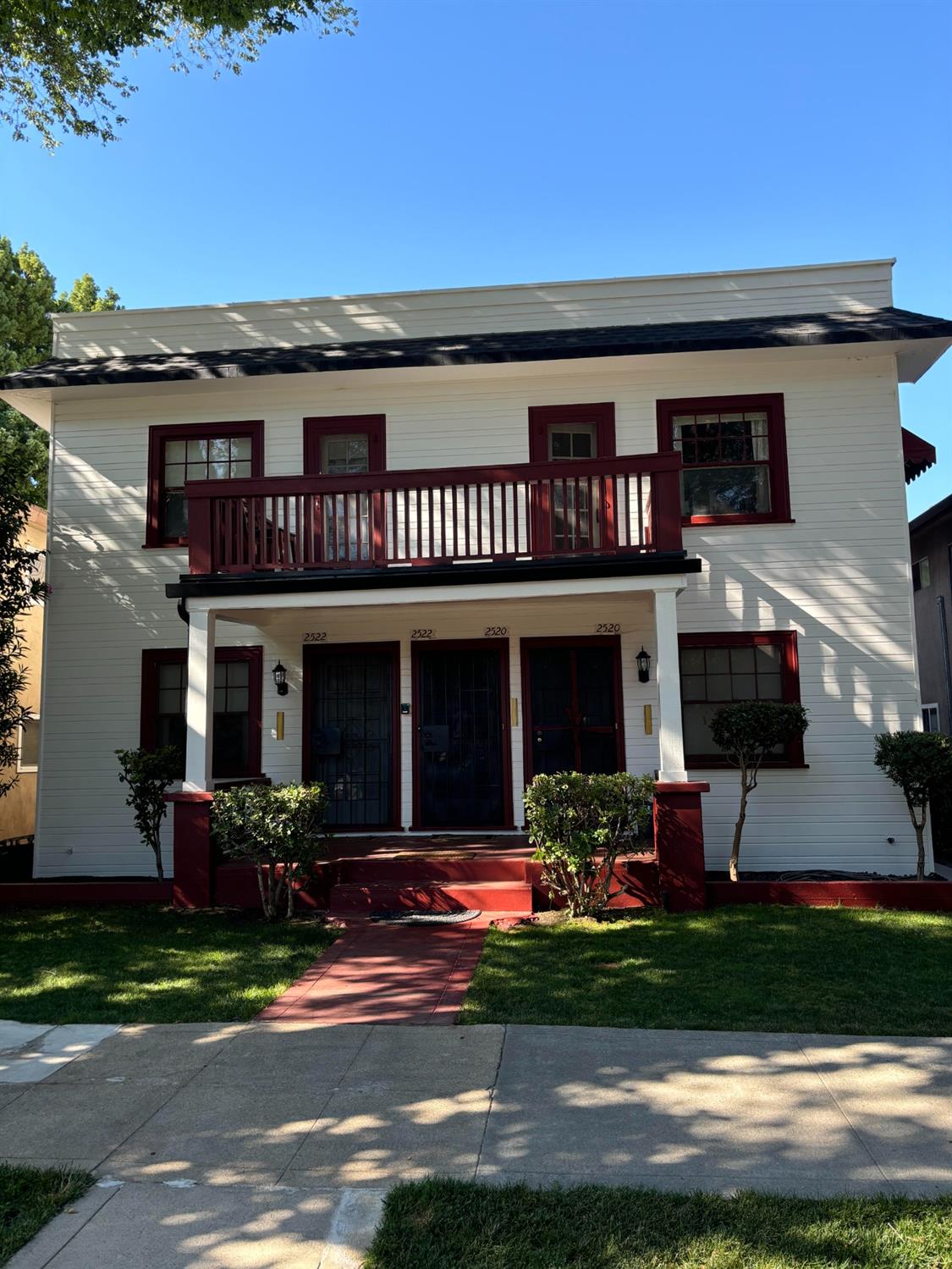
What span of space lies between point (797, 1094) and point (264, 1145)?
2.54 meters

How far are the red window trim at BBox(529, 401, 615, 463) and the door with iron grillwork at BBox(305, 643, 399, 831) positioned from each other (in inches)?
120

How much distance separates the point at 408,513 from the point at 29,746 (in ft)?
36.0

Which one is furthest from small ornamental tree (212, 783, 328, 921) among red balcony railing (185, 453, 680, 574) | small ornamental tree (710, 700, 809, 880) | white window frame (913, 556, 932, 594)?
white window frame (913, 556, 932, 594)

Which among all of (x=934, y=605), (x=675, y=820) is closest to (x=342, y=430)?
(x=675, y=820)

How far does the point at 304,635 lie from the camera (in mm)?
10906

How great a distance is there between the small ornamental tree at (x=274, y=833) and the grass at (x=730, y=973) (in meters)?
2.06

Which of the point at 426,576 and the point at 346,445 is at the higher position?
the point at 346,445

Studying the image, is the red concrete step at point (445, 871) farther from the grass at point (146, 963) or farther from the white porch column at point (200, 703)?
the white porch column at point (200, 703)

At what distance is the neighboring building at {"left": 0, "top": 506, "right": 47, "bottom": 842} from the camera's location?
14.9 meters

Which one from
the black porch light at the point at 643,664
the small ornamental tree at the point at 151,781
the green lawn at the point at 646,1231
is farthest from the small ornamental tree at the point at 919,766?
the small ornamental tree at the point at 151,781

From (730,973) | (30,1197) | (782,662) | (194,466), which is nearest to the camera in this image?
(30,1197)

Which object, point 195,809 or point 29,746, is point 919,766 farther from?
point 29,746

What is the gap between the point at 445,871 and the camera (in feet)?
28.6

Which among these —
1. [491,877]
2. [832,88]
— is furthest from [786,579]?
[832,88]
